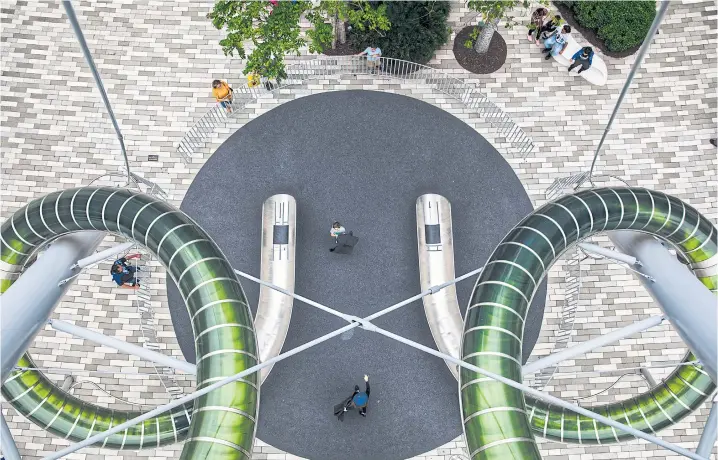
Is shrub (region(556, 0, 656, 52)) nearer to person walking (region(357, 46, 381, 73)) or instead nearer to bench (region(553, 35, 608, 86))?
bench (region(553, 35, 608, 86))

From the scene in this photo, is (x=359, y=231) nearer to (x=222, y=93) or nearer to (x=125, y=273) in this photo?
(x=222, y=93)

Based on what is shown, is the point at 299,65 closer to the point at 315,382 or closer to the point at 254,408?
the point at 315,382

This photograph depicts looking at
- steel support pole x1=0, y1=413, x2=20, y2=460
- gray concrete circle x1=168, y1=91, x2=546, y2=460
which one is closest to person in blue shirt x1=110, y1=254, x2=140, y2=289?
gray concrete circle x1=168, y1=91, x2=546, y2=460

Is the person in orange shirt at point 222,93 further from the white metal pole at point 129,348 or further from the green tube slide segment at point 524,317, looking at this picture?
the green tube slide segment at point 524,317

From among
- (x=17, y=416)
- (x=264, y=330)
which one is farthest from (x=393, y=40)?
(x=17, y=416)

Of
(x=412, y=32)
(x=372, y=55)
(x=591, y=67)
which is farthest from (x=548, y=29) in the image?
(x=372, y=55)

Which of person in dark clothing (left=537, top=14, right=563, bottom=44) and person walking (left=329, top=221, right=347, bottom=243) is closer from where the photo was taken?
person walking (left=329, top=221, right=347, bottom=243)
